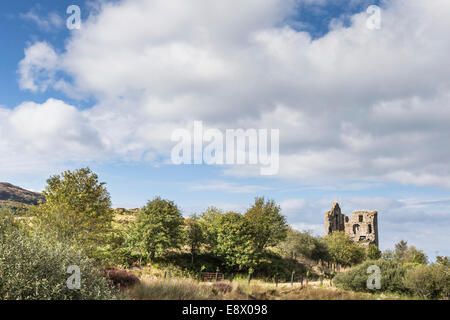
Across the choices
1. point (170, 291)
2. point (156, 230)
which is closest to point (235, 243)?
point (156, 230)

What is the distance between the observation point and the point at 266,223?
51.5 metres

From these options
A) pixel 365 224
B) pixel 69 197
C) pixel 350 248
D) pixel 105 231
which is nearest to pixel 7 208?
pixel 69 197

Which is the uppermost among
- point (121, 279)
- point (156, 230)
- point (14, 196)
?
point (14, 196)

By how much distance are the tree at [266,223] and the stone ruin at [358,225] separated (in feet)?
126

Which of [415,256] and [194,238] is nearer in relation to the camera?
[194,238]

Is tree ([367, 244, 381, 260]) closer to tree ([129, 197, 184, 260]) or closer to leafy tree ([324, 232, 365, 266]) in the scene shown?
leafy tree ([324, 232, 365, 266])

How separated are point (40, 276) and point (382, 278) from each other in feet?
83.6

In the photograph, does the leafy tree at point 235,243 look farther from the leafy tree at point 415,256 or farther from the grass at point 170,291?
the leafy tree at point 415,256

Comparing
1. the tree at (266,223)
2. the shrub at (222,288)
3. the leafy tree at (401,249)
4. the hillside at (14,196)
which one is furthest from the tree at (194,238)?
the hillside at (14,196)

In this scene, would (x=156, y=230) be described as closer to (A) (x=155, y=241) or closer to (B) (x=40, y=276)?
(A) (x=155, y=241)

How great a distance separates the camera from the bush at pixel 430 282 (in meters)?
23.2

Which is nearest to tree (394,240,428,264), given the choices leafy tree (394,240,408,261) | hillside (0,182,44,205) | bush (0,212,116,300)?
leafy tree (394,240,408,261)
